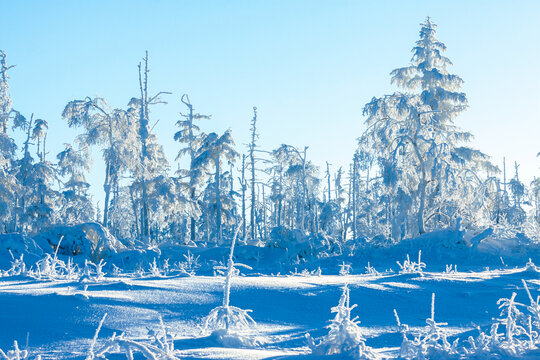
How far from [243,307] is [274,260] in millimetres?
10084

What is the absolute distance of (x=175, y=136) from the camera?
35062 mm

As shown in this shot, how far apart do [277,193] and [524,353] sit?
43.8 metres

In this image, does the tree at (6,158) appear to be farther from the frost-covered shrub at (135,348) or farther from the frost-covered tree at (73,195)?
the frost-covered shrub at (135,348)

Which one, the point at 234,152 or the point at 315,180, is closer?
the point at 234,152

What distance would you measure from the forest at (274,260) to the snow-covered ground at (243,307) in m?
0.03

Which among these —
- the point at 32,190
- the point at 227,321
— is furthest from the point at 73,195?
the point at 227,321

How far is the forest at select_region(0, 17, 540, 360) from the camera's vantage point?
5156 millimetres

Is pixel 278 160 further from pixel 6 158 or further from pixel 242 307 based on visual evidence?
pixel 242 307

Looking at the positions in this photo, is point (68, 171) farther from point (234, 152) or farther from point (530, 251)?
point (530, 251)

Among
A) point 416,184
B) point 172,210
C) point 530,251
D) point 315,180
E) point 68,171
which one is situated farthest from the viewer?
point 315,180

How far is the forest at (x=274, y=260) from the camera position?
5.16 meters

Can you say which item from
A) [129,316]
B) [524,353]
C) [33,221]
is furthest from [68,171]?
[524,353]

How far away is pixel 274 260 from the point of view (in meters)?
17.2

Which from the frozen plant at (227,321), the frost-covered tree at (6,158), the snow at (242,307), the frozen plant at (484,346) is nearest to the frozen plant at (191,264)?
the snow at (242,307)
